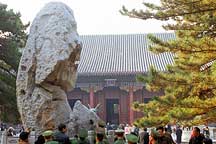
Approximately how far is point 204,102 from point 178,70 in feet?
8.44

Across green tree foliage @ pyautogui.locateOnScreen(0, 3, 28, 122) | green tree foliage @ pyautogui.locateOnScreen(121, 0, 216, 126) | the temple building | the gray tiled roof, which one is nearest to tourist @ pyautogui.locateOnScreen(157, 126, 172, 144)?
green tree foliage @ pyautogui.locateOnScreen(121, 0, 216, 126)

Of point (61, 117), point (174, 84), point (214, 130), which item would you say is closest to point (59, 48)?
point (61, 117)

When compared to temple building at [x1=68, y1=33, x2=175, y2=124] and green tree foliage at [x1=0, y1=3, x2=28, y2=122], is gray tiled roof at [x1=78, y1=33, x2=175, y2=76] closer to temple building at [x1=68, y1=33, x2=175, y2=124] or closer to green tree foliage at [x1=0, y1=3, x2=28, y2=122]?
temple building at [x1=68, y1=33, x2=175, y2=124]

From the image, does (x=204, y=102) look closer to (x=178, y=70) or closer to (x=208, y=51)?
(x=208, y=51)

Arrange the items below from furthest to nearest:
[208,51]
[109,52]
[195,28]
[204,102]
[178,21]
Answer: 1. [109,52]
2. [178,21]
3. [195,28]
4. [208,51]
5. [204,102]

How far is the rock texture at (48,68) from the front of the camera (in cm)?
1038

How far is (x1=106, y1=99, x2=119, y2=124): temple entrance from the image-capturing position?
125 ft

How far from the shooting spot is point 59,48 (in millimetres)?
10391

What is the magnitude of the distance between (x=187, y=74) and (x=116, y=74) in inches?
944

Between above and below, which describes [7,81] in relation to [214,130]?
above

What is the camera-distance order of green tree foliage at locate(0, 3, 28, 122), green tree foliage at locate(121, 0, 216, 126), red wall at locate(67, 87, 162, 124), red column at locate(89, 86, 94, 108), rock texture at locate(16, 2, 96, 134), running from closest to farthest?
green tree foliage at locate(121, 0, 216, 126) → rock texture at locate(16, 2, 96, 134) → green tree foliage at locate(0, 3, 28, 122) → red column at locate(89, 86, 94, 108) → red wall at locate(67, 87, 162, 124)

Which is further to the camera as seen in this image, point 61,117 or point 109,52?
point 109,52

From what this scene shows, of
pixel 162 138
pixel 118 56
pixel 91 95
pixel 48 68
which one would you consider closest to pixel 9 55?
pixel 48 68

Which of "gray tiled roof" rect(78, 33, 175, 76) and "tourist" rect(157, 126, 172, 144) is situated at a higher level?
"gray tiled roof" rect(78, 33, 175, 76)
